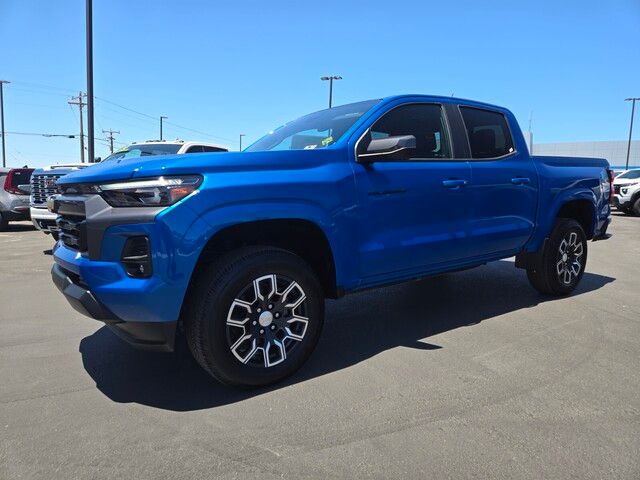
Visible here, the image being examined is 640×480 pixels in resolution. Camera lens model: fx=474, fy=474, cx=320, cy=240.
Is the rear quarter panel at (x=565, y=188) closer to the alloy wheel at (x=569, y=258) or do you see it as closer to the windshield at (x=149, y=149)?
the alloy wheel at (x=569, y=258)

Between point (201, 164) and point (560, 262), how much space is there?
13.8 feet

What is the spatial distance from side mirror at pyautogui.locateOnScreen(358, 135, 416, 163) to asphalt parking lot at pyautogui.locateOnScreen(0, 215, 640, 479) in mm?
1499

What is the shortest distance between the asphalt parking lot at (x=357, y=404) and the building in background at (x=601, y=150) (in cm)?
8294

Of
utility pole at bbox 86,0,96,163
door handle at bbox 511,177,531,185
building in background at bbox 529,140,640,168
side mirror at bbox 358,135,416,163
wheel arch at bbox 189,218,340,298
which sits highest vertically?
building in background at bbox 529,140,640,168

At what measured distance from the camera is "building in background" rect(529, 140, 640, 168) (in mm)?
79125

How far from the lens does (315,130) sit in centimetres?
401

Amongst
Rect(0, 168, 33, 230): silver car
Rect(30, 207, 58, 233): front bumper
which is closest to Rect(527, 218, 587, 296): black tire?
Rect(30, 207, 58, 233): front bumper

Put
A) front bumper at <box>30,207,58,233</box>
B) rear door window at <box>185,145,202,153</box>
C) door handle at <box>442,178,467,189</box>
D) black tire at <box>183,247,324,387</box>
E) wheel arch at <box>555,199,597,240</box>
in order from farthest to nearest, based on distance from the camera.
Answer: rear door window at <box>185,145,202,153</box> < front bumper at <box>30,207,58,233</box> < wheel arch at <box>555,199,597,240</box> < door handle at <box>442,178,467,189</box> < black tire at <box>183,247,324,387</box>

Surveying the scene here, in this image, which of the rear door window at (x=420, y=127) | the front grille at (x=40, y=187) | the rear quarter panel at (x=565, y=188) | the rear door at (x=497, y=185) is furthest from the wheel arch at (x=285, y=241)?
the front grille at (x=40, y=187)

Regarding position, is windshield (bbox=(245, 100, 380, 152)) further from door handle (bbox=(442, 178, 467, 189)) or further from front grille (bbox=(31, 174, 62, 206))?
front grille (bbox=(31, 174, 62, 206))

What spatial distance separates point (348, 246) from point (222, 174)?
1.04 metres

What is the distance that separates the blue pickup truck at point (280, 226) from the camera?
267 centimetres

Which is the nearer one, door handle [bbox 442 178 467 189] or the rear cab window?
door handle [bbox 442 178 467 189]

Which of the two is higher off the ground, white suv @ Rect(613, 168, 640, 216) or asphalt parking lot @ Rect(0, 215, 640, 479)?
white suv @ Rect(613, 168, 640, 216)
